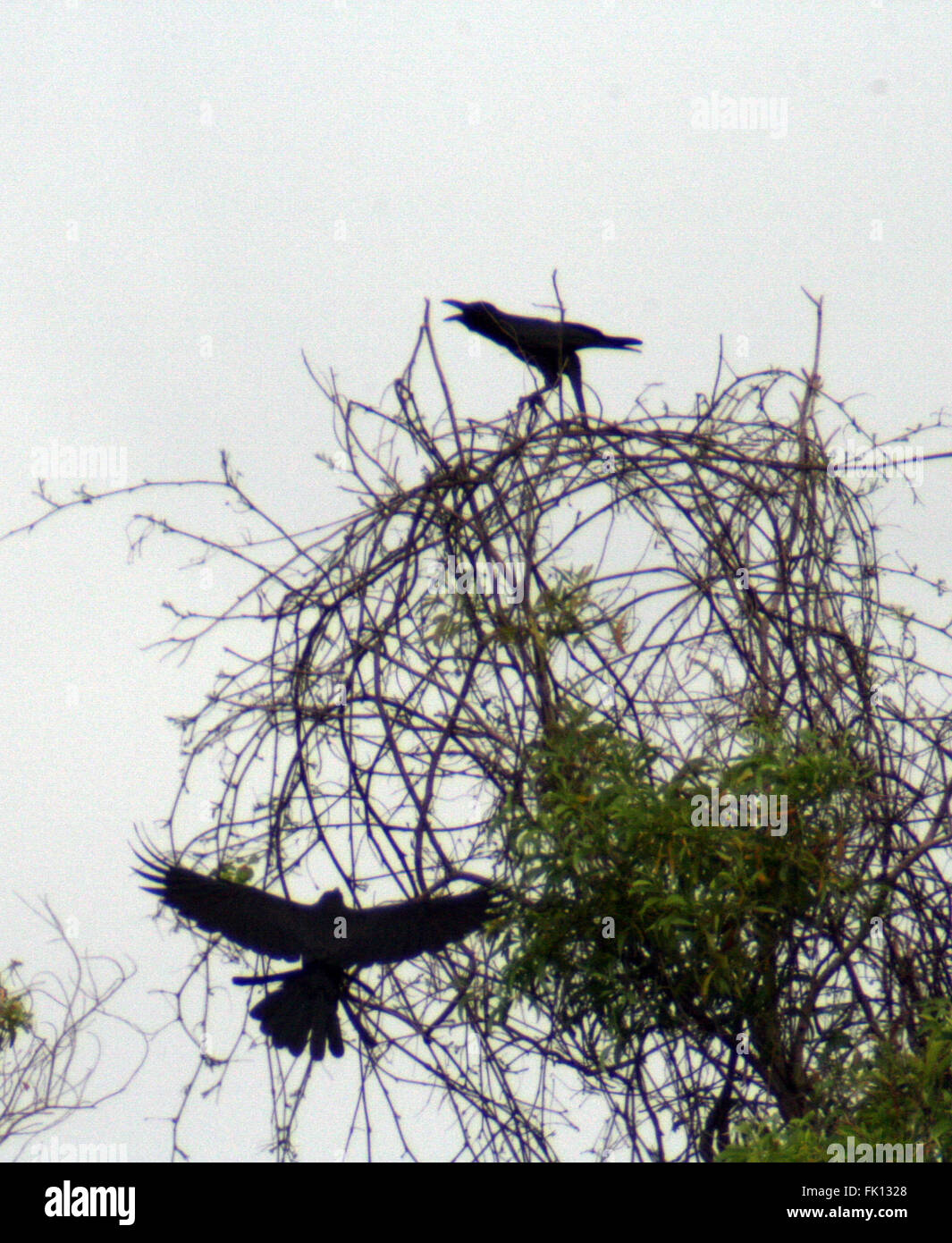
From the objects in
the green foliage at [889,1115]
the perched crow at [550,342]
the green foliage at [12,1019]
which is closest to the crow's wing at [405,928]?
the green foliage at [889,1115]

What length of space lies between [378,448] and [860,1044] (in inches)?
50.6

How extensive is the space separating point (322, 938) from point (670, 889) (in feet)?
1.77

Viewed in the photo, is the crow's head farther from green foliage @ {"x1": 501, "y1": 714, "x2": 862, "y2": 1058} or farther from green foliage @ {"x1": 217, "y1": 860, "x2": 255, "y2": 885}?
green foliage @ {"x1": 217, "y1": 860, "x2": 255, "y2": 885}

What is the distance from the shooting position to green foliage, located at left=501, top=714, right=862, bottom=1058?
1811 millimetres

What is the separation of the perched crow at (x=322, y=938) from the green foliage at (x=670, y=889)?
123 mm

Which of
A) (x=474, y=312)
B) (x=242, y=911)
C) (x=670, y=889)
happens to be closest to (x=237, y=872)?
(x=242, y=911)

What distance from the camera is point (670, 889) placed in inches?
71.5

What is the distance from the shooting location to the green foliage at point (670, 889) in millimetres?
1811

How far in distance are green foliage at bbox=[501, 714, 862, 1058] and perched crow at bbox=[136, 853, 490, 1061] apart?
0.12 meters

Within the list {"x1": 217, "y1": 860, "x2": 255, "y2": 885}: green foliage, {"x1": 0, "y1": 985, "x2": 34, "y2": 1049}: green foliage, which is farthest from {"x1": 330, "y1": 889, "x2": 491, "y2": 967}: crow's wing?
{"x1": 0, "y1": 985, "x2": 34, "y2": 1049}: green foliage

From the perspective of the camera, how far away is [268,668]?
214cm

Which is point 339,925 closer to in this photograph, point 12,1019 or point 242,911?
point 242,911
